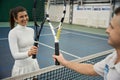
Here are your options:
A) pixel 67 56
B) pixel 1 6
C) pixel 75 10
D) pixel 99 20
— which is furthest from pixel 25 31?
pixel 1 6

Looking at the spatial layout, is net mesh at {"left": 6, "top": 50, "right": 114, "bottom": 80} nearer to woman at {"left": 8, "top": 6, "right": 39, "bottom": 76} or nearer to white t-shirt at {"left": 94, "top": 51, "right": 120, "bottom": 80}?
woman at {"left": 8, "top": 6, "right": 39, "bottom": 76}

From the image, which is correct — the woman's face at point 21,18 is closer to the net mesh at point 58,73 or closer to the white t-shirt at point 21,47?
the white t-shirt at point 21,47

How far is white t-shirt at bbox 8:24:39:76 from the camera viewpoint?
86.4 inches

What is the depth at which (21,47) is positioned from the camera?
2297 mm

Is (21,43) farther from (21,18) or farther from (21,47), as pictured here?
(21,18)

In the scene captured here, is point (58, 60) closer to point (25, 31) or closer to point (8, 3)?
point (25, 31)

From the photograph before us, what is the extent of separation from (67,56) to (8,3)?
431 inches

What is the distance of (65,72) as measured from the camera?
2363 millimetres

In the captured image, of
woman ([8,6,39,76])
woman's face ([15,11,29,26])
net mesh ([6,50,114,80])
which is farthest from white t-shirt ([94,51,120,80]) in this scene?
woman's face ([15,11,29,26])

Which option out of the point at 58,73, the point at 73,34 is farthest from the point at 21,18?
the point at 73,34

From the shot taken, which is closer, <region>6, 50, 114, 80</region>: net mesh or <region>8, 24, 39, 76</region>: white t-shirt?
<region>6, 50, 114, 80</region>: net mesh

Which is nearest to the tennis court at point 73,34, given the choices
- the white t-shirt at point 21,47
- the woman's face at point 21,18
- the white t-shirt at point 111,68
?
the white t-shirt at point 21,47

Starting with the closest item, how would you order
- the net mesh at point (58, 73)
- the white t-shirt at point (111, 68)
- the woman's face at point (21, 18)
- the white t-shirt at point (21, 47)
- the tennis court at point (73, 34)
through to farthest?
the white t-shirt at point (111, 68) < the net mesh at point (58, 73) < the white t-shirt at point (21, 47) < the woman's face at point (21, 18) < the tennis court at point (73, 34)

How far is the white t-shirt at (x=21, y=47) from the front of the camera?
219 centimetres
